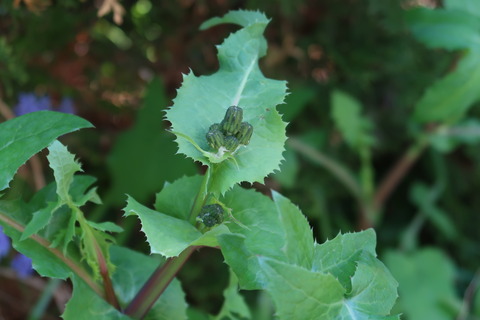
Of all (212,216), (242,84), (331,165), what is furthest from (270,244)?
(331,165)

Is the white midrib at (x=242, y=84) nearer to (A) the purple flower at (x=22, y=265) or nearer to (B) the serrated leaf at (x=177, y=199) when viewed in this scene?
(B) the serrated leaf at (x=177, y=199)

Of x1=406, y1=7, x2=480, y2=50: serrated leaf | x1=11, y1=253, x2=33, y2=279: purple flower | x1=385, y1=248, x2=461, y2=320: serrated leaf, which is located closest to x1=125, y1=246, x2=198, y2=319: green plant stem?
x1=11, y1=253, x2=33, y2=279: purple flower

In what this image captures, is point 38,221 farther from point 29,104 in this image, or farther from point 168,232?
point 29,104

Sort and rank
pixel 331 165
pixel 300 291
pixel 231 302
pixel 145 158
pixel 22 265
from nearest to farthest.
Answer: pixel 300 291 < pixel 231 302 < pixel 22 265 < pixel 145 158 < pixel 331 165

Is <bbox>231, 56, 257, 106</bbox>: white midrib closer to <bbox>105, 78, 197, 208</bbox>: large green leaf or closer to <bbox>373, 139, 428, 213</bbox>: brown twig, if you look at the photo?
<bbox>105, 78, 197, 208</bbox>: large green leaf

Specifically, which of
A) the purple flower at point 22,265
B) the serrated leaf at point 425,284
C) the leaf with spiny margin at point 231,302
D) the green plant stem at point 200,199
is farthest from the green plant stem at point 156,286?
the serrated leaf at point 425,284

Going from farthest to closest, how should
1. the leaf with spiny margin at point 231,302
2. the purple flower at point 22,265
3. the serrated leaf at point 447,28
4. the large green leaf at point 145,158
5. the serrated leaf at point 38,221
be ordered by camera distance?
the large green leaf at point 145,158, the serrated leaf at point 447,28, the purple flower at point 22,265, the leaf with spiny margin at point 231,302, the serrated leaf at point 38,221
